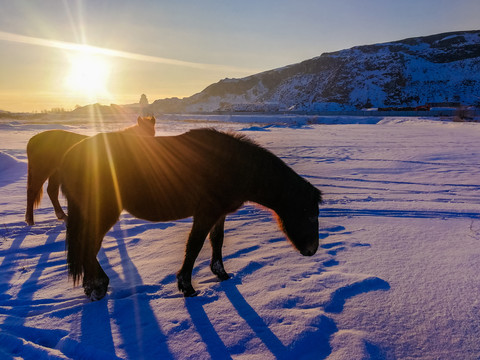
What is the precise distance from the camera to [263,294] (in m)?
3.02

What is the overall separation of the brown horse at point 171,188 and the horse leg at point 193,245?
10 millimetres

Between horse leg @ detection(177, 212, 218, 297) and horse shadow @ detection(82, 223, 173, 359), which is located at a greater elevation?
horse leg @ detection(177, 212, 218, 297)

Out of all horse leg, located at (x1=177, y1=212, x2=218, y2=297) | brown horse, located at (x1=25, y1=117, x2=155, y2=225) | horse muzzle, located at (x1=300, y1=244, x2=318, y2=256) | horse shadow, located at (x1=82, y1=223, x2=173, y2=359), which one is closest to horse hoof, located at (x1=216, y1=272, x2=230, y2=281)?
horse leg, located at (x1=177, y1=212, x2=218, y2=297)

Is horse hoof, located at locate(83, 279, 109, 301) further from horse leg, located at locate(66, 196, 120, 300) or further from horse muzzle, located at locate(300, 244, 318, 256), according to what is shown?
horse muzzle, located at locate(300, 244, 318, 256)

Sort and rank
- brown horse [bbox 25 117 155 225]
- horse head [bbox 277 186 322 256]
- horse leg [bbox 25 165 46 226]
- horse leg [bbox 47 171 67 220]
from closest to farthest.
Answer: horse head [bbox 277 186 322 256] < horse leg [bbox 25 165 46 226] < brown horse [bbox 25 117 155 225] < horse leg [bbox 47 171 67 220]

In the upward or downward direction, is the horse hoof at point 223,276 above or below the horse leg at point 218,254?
below

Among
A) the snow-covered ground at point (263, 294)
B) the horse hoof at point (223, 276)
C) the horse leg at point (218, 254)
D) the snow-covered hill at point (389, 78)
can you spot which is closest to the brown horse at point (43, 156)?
the snow-covered ground at point (263, 294)

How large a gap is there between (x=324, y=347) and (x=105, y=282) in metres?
2.28

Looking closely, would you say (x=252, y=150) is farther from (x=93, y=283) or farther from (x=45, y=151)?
(x=45, y=151)

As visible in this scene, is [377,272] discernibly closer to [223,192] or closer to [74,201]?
[223,192]

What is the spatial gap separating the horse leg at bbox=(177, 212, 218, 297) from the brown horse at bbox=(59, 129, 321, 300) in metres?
0.01

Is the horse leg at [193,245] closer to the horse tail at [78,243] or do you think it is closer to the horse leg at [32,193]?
the horse tail at [78,243]

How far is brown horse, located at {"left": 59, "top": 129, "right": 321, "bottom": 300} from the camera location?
2918 mm

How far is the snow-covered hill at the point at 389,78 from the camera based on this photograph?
301 feet
